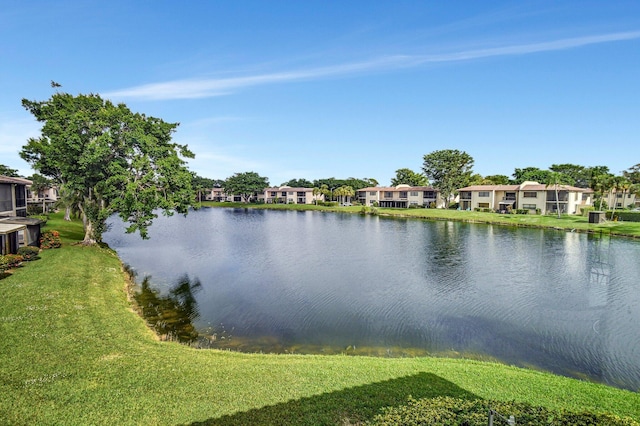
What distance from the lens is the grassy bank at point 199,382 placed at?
28.5 feet

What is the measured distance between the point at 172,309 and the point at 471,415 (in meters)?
18.9

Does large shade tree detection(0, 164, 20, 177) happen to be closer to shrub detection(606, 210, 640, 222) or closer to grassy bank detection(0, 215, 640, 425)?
grassy bank detection(0, 215, 640, 425)

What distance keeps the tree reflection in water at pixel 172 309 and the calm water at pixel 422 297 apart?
75 cm

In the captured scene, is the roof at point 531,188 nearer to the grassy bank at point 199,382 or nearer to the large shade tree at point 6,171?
the grassy bank at point 199,382

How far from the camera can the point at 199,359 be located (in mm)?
12648

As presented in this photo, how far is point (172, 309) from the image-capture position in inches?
846

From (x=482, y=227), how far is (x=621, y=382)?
58.6 m

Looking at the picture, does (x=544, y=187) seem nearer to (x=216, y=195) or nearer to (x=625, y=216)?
(x=625, y=216)

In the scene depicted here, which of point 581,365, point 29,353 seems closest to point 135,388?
point 29,353

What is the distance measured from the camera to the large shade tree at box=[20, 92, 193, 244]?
97.2 ft

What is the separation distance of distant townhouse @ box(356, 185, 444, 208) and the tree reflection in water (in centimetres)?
9720

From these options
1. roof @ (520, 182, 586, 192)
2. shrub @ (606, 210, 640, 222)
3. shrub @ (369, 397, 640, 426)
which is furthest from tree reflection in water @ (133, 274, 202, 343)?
roof @ (520, 182, 586, 192)

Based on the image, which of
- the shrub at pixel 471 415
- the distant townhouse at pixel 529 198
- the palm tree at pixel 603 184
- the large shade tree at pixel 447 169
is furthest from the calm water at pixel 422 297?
the large shade tree at pixel 447 169

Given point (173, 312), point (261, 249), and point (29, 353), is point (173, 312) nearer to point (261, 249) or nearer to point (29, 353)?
point (29, 353)
